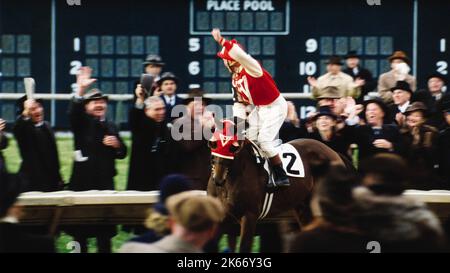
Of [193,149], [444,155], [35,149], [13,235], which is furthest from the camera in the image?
[444,155]

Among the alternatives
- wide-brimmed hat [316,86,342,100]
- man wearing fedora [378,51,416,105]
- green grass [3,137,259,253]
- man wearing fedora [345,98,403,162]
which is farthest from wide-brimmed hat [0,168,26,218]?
man wearing fedora [378,51,416,105]

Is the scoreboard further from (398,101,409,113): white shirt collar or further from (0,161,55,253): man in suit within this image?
(0,161,55,253): man in suit

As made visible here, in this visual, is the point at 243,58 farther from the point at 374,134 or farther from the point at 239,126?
the point at 374,134

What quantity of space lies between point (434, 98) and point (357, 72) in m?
1.50

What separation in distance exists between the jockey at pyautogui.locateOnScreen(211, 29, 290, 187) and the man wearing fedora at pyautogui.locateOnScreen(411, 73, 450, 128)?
6.28 feet

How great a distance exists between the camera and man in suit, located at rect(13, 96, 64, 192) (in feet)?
30.7

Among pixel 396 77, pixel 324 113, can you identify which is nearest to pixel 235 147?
pixel 324 113

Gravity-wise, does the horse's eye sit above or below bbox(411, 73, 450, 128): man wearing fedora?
below

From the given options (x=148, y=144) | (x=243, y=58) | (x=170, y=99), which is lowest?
(x=148, y=144)

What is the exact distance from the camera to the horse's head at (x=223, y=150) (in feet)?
26.9

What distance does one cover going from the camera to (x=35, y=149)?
9383 millimetres

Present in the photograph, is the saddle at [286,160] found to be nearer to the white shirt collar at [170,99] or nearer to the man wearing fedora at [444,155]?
the man wearing fedora at [444,155]

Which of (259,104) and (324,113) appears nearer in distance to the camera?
(259,104)
